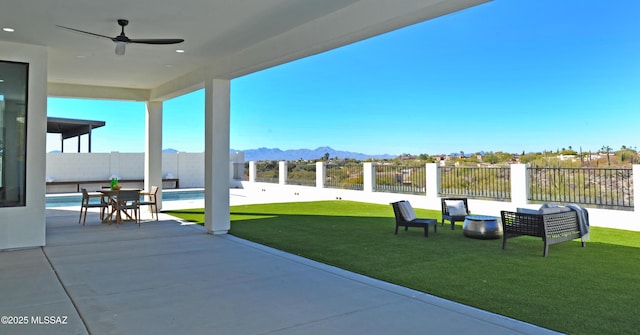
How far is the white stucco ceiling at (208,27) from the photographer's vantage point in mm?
4902

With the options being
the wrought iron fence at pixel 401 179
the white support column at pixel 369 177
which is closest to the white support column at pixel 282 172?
the white support column at pixel 369 177

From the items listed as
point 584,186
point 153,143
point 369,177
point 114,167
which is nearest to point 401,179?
point 369,177

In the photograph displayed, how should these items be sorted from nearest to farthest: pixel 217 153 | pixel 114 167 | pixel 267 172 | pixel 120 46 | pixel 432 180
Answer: pixel 120 46 < pixel 217 153 < pixel 432 180 < pixel 114 167 < pixel 267 172

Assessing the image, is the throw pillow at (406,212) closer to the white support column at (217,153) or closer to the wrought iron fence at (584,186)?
the white support column at (217,153)

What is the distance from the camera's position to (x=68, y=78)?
9.82m

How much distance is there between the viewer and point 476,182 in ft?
38.9

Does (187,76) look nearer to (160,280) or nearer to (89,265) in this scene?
(89,265)

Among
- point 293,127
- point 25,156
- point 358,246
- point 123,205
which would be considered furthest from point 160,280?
→ point 293,127

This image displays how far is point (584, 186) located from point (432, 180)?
4.03 meters

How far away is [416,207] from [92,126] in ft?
48.3

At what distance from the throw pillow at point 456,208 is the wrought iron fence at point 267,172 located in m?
11.2

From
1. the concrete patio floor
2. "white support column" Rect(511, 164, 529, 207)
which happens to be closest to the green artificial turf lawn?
the concrete patio floor

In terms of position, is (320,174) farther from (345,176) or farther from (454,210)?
(454,210)

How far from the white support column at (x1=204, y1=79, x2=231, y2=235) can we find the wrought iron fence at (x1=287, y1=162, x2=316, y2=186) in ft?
29.4
